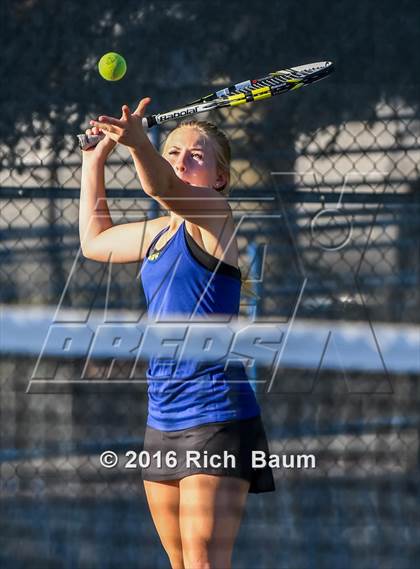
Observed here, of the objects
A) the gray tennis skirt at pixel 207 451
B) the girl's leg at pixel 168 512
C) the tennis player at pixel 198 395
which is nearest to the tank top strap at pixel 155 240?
the tennis player at pixel 198 395

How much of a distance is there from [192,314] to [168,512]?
1.35ft

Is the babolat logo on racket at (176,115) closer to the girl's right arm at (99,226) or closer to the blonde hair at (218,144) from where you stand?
the girl's right arm at (99,226)

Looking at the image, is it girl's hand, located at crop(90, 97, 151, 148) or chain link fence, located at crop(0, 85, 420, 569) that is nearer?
girl's hand, located at crop(90, 97, 151, 148)

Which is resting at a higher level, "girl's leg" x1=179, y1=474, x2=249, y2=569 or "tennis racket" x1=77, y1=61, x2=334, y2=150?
"tennis racket" x1=77, y1=61, x2=334, y2=150

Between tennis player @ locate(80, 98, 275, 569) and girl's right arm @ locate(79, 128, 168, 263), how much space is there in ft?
0.56

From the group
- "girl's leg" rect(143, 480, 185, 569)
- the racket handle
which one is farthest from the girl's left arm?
"girl's leg" rect(143, 480, 185, 569)

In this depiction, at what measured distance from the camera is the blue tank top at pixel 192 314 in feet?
7.60

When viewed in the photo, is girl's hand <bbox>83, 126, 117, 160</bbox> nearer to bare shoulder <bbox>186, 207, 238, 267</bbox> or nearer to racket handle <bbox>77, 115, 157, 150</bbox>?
racket handle <bbox>77, 115, 157, 150</bbox>

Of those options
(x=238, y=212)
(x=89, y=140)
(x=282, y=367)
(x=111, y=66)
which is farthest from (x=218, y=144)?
(x=282, y=367)

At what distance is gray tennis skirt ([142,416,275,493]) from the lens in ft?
7.47

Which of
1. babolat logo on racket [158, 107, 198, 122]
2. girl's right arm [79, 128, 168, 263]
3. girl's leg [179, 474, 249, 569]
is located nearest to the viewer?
girl's leg [179, 474, 249, 569]

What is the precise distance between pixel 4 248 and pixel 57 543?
0.92 m

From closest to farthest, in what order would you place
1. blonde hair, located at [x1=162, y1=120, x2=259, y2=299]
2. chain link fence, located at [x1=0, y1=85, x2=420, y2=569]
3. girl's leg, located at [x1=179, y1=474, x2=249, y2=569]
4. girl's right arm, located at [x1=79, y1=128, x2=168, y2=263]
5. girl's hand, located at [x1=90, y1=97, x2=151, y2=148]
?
Answer: girl's hand, located at [x1=90, y1=97, x2=151, y2=148] < girl's leg, located at [x1=179, y1=474, x2=249, y2=569] < blonde hair, located at [x1=162, y1=120, x2=259, y2=299] < girl's right arm, located at [x1=79, y1=128, x2=168, y2=263] < chain link fence, located at [x1=0, y1=85, x2=420, y2=569]

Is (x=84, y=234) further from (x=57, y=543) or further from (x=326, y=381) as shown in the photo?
(x=326, y=381)
